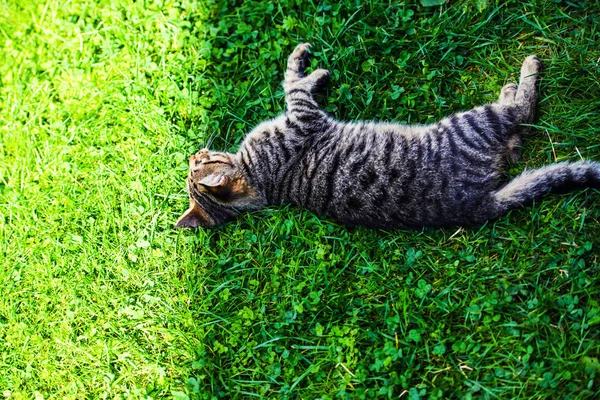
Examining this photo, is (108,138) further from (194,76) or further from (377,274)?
(377,274)

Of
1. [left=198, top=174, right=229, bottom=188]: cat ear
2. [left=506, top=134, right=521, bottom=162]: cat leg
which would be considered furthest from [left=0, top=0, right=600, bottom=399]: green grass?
[left=198, top=174, right=229, bottom=188]: cat ear

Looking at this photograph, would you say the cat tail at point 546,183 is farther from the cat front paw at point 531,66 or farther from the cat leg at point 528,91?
the cat front paw at point 531,66

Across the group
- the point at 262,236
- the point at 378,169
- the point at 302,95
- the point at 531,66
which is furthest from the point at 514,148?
the point at 262,236

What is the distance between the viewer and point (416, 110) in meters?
3.48

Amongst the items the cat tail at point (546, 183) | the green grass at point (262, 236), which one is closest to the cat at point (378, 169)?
the cat tail at point (546, 183)

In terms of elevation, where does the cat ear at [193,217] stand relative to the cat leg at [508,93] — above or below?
below

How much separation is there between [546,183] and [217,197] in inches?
80.7

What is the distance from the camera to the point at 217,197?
3.47 metres

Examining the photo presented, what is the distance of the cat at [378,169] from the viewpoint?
301cm

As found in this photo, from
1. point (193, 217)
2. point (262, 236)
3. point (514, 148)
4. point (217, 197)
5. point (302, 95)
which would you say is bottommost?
point (262, 236)

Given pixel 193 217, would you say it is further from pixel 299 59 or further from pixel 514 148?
pixel 514 148

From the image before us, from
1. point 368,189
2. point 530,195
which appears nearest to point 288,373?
point 368,189

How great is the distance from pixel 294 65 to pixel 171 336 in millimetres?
2059

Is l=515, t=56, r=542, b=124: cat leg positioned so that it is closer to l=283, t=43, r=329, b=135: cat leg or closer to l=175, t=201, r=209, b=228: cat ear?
l=283, t=43, r=329, b=135: cat leg
